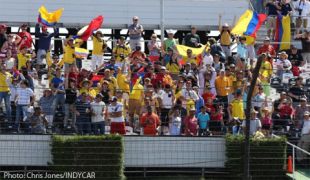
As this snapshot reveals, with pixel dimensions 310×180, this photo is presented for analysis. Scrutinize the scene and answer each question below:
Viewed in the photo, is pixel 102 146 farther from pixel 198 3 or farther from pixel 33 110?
pixel 198 3

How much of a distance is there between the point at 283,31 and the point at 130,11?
4884 mm

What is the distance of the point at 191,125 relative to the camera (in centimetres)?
2891

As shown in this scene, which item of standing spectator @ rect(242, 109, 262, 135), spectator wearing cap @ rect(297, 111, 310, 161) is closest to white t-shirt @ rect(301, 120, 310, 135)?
spectator wearing cap @ rect(297, 111, 310, 161)

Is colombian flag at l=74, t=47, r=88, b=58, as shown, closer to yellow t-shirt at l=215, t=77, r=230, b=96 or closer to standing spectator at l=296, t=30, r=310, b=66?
yellow t-shirt at l=215, t=77, r=230, b=96

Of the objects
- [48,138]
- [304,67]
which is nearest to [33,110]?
[48,138]

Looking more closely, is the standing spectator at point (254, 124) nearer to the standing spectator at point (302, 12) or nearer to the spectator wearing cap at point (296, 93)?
the spectator wearing cap at point (296, 93)

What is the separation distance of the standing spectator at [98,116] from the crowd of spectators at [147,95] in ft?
0.07

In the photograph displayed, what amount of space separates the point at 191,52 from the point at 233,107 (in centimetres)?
333

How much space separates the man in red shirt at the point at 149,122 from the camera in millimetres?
28719

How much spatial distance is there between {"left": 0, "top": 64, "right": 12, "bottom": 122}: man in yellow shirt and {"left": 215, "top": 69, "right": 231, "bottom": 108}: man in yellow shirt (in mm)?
4754

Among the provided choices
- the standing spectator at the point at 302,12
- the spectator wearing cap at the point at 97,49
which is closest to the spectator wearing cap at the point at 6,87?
the spectator wearing cap at the point at 97,49

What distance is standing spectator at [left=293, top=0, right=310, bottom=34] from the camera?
36094 millimetres

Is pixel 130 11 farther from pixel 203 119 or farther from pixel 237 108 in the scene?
pixel 203 119

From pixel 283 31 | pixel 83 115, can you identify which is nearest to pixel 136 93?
pixel 83 115
